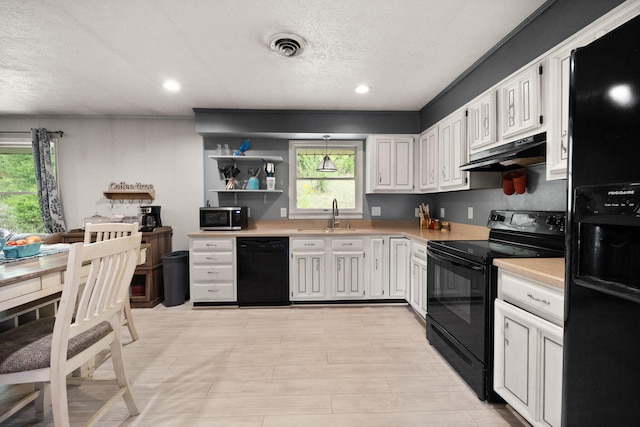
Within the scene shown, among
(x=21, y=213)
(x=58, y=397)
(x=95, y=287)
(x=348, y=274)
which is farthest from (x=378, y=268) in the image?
(x=21, y=213)

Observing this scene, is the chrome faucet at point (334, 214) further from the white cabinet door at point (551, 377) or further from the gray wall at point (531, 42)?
the white cabinet door at point (551, 377)

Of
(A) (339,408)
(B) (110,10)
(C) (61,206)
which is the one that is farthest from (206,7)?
(C) (61,206)

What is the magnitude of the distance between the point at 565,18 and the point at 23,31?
11.7 ft

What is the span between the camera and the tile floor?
1.67 meters

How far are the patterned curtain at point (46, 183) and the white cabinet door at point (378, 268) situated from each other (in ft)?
13.7

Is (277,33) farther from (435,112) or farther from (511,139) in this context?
(435,112)

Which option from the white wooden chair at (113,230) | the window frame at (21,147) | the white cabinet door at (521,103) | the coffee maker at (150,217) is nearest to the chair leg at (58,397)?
the white wooden chair at (113,230)

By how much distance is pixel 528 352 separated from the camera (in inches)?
57.1

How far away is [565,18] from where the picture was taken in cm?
169

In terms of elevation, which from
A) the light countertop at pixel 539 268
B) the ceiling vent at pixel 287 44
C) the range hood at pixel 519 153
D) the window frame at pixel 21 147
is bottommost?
the light countertop at pixel 539 268

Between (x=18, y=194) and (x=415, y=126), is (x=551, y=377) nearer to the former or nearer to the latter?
(x=415, y=126)

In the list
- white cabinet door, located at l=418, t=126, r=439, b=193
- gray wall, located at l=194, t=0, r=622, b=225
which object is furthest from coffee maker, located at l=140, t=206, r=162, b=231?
white cabinet door, located at l=418, t=126, r=439, b=193

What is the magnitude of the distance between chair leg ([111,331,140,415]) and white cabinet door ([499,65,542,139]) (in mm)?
2804

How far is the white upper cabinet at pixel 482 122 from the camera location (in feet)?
7.36
